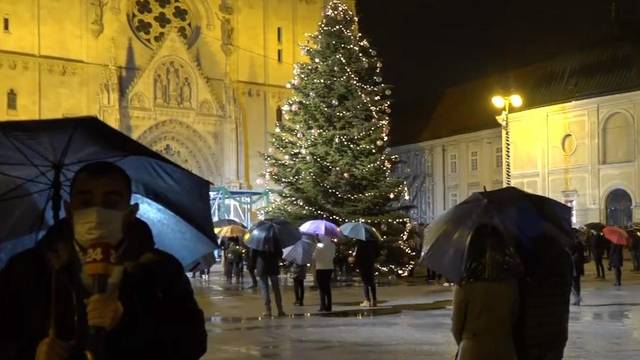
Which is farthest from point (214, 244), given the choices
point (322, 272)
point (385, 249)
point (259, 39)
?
point (259, 39)

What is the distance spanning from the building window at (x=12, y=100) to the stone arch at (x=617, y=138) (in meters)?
29.1

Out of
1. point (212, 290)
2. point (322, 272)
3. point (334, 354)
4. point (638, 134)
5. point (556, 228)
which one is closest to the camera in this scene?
point (556, 228)

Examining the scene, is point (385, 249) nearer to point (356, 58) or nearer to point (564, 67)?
point (356, 58)

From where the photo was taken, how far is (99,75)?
43875 mm

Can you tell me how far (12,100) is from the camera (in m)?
41.0

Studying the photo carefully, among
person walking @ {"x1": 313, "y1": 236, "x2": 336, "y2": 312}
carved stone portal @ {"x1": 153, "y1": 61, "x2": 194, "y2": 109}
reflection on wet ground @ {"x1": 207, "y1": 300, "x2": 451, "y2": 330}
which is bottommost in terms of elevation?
reflection on wet ground @ {"x1": 207, "y1": 300, "x2": 451, "y2": 330}

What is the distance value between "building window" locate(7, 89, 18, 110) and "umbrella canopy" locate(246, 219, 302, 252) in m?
26.3

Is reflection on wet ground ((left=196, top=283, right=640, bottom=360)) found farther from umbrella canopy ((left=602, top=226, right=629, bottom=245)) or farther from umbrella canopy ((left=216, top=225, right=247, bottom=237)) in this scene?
umbrella canopy ((left=216, top=225, right=247, bottom=237))

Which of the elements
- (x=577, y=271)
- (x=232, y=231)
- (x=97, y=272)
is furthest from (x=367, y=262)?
(x=97, y=272)

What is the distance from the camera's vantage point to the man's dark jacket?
336 cm

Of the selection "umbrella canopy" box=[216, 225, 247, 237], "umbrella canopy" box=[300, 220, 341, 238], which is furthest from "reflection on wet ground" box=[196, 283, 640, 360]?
"umbrella canopy" box=[216, 225, 247, 237]

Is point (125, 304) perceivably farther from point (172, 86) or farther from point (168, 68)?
point (172, 86)

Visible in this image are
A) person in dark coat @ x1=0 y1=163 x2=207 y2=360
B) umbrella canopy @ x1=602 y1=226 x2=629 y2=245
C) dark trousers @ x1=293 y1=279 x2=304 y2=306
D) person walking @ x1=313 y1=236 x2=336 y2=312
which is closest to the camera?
person in dark coat @ x1=0 y1=163 x2=207 y2=360

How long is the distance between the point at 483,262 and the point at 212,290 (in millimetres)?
21281
